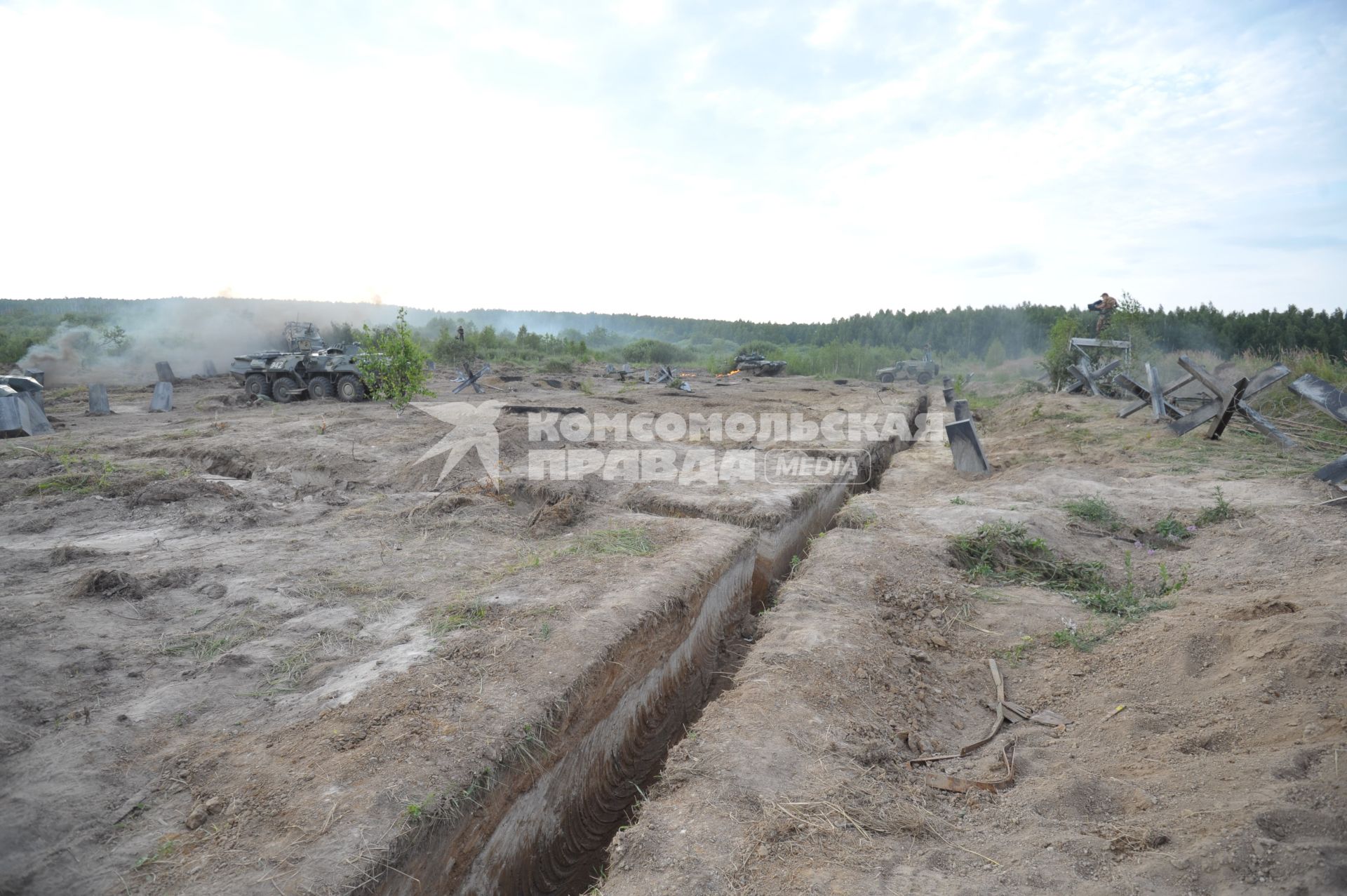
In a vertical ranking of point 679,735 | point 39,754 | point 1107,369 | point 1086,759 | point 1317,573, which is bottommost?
point 679,735

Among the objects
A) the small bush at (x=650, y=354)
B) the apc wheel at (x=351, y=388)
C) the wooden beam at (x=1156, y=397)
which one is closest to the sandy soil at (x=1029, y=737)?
the wooden beam at (x=1156, y=397)

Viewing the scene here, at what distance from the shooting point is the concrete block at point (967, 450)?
8.24m

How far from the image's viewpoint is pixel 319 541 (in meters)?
5.64

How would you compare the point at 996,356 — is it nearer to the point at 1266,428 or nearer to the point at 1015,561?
the point at 1266,428

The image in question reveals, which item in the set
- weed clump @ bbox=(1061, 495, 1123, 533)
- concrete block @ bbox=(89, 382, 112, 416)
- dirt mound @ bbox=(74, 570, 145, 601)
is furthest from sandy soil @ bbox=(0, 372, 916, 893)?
concrete block @ bbox=(89, 382, 112, 416)

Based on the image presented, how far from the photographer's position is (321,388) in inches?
657

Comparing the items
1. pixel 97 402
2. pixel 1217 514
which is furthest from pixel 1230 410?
pixel 97 402

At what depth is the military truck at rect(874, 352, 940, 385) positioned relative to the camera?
2680 cm

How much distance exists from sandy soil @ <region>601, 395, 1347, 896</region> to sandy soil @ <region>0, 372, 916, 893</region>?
894mm

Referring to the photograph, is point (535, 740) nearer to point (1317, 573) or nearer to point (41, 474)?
point (1317, 573)

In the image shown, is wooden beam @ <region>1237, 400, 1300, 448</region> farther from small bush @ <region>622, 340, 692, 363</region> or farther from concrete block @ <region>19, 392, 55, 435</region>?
small bush @ <region>622, 340, 692, 363</region>

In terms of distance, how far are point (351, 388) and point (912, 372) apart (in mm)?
21913

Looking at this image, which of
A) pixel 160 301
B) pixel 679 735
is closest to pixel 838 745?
pixel 679 735

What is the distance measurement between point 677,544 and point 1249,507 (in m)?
5.00
